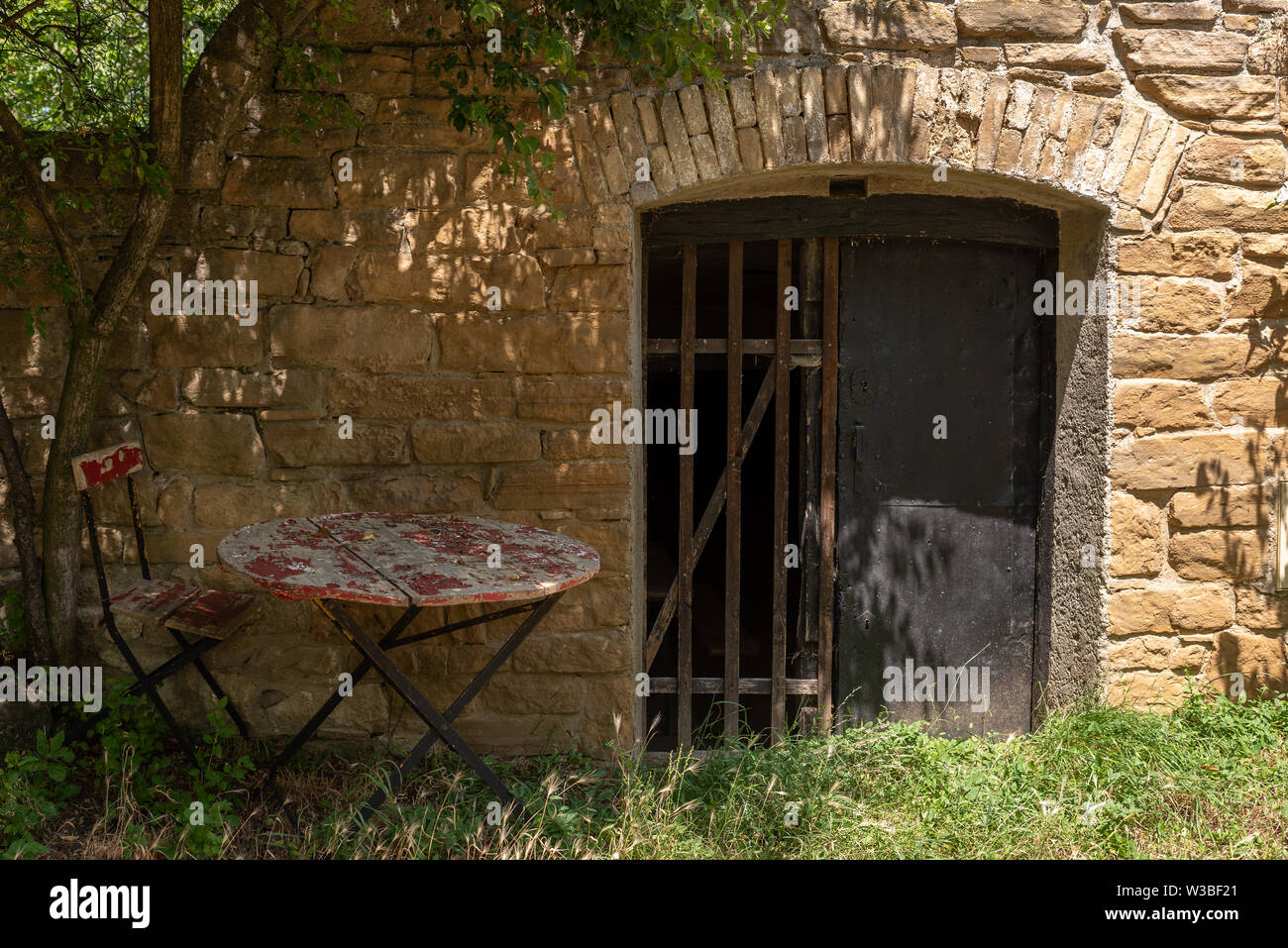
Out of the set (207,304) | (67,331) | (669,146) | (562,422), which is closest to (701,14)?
(669,146)

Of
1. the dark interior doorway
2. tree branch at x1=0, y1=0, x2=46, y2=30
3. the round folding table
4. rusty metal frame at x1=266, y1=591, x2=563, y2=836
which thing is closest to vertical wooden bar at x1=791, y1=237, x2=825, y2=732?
the dark interior doorway

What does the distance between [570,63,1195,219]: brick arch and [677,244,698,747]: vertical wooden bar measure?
0.53 m

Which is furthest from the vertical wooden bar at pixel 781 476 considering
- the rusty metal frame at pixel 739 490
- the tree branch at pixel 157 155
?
the tree branch at pixel 157 155

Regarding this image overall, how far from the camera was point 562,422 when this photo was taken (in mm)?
3473

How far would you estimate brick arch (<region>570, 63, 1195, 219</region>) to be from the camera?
342 centimetres

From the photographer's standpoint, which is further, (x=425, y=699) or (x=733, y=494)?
(x=733, y=494)

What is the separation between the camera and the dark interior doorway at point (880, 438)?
3.85 m

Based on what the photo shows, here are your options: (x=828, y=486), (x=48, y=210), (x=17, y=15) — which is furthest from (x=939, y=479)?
(x=17, y=15)

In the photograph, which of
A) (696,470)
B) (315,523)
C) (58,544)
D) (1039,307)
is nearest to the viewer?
(315,523)

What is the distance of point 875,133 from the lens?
3.45m

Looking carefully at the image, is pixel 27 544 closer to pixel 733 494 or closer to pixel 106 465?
pixel 106 465

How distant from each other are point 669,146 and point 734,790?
2.27m

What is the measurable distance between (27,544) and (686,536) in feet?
8.12

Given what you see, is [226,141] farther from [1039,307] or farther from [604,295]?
[1039,307]
